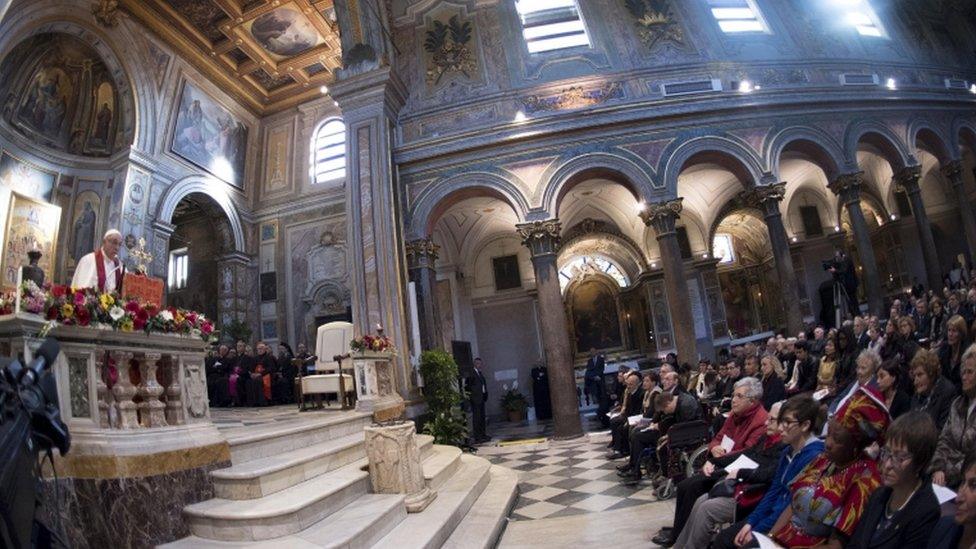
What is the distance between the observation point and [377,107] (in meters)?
10.8

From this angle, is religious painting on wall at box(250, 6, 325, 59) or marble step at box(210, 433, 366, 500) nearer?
marble step at box(210, 433, 366, 500)

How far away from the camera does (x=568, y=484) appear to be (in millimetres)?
6148

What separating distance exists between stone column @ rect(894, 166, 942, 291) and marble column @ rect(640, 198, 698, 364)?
19.8 feet

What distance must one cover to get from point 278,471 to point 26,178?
34.2ft

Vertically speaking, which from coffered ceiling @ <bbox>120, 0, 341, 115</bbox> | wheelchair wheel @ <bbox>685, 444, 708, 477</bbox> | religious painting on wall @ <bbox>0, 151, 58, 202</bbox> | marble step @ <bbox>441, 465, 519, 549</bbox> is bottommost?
marble step @ <bbox>441, 465, 519, 549</bbox>

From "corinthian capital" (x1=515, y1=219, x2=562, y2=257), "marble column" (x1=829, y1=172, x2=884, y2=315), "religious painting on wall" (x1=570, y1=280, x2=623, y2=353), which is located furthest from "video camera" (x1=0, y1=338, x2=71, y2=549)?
"religious painting on wall" (x1=570, y1=280, x2=623, y2=353)

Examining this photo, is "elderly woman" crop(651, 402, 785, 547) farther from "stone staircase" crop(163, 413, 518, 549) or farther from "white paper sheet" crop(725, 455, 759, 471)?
"stone staircase" crop(163, 413, 518, 549)

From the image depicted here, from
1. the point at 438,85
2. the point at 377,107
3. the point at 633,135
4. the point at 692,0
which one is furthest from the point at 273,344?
the point at 692,0

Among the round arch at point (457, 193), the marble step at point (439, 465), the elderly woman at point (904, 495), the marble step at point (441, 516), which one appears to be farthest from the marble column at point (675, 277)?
the elderly woman at point (904, 495)

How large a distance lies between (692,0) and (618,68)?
282cm

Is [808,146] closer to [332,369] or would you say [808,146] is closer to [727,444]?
[727,444]

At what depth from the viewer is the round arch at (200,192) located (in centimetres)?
1173

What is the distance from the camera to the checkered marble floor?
511 cm

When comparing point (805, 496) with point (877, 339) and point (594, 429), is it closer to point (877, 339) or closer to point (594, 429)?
point (877, 339)
